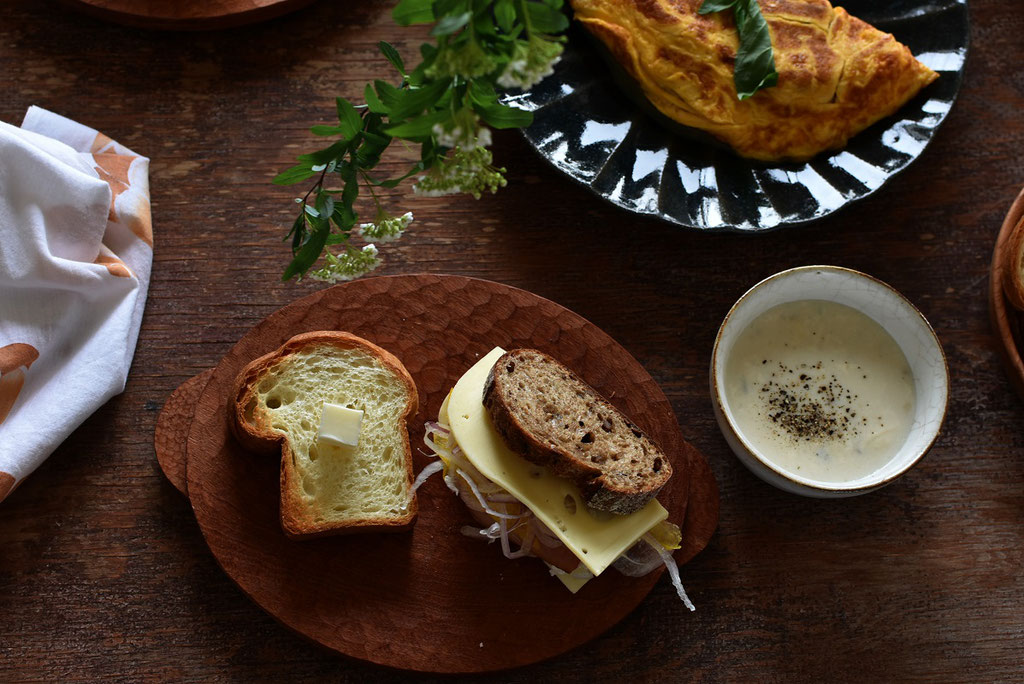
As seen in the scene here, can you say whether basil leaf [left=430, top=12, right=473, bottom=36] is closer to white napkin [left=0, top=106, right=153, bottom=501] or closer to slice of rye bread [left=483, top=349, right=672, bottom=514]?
slice of rye bread [left=483, top=349, right=672, bottom=514]

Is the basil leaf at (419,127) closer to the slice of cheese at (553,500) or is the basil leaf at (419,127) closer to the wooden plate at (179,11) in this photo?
the slice of cheese at (553,500)

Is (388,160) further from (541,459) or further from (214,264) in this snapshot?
(541,459)

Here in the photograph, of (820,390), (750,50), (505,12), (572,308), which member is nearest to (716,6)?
(750,50)

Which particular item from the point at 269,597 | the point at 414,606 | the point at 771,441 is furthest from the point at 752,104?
the point at 269,597

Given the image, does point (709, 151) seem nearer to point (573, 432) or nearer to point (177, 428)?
point (573, 432)

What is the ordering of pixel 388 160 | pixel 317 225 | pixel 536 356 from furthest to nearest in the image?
pixel 388 160
pixel 536 356
pixel 317 225

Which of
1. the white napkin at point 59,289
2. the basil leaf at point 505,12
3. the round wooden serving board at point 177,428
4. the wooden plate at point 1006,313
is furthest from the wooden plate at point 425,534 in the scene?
the basil leaf at point 505,12
